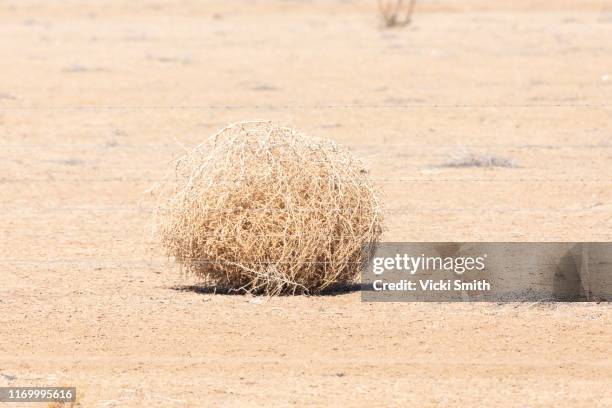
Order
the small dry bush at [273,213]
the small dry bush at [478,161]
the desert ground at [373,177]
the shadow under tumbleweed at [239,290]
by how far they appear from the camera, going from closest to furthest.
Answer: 1. the desert ground at [373,177]
2. the small dry bush at [273,213]
3. the shadow under tumbleweed at [239,290]
4. the small dry bush at [478,161]

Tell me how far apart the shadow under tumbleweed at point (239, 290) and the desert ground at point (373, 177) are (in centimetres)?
10

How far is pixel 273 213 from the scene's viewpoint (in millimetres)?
7852

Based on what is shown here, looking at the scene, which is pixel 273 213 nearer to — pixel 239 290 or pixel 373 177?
pixel 239 290

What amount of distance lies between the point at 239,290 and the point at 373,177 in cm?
498

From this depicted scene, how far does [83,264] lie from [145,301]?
1.47m

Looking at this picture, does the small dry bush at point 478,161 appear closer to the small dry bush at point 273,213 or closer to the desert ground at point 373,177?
the desert ground at point 373,177

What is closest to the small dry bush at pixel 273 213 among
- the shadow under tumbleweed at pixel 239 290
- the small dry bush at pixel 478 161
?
the shadow under tumbleweed at pixel 239 290

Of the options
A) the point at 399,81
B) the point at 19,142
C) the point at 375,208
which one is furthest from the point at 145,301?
the point at 399,81

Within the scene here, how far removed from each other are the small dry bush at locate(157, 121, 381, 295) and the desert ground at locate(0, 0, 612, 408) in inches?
9.0

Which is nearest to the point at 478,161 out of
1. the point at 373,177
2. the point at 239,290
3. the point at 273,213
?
the point at 373,177

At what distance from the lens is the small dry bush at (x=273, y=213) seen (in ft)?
25.7

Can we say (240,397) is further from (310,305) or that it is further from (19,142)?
(19,142)

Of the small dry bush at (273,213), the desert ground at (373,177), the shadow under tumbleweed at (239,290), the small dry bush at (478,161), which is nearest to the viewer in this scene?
the desert ground at (373,177)

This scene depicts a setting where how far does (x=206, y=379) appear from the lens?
640 cm
